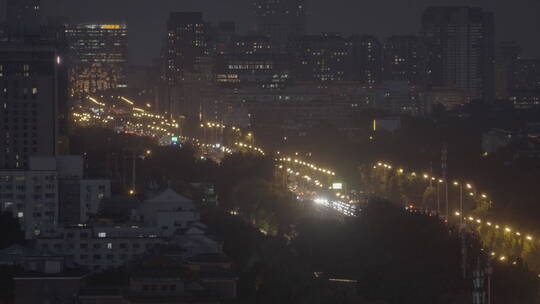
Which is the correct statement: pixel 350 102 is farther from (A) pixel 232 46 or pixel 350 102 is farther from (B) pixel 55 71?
(B) pixel 55 71

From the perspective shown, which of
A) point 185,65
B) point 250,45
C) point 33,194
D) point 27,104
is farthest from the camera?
point 250,45

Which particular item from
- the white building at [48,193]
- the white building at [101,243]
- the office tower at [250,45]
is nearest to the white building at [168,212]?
the white building at [101,243]

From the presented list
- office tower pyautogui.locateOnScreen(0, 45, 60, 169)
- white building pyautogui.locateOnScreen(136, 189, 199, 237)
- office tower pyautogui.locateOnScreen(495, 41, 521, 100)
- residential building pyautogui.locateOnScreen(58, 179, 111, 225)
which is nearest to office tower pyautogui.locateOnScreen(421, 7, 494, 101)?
office tower pyautogui.locateOnScreen(495, 41, 521, 100)

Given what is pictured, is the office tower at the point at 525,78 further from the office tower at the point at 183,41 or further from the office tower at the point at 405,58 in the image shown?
the office tower at the point at 183,41

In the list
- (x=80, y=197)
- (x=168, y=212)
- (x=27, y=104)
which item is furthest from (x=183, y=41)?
(x=168, y=212)

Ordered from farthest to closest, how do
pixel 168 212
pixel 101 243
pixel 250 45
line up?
1. pixel 250 45
2. pixel 168 212
3. pixel 101 243

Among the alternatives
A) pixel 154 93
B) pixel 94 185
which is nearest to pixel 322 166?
pixel 94 185

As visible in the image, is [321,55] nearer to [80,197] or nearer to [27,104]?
[27,104]
